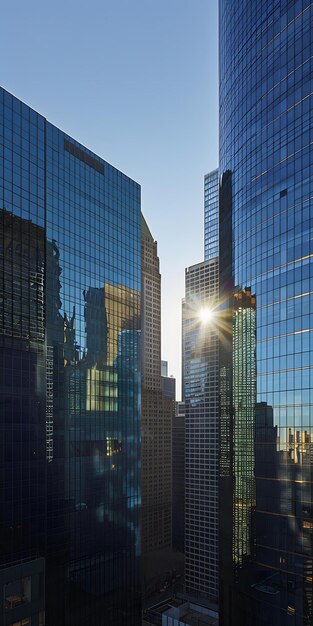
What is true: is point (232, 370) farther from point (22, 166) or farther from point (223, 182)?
point (22, 166)

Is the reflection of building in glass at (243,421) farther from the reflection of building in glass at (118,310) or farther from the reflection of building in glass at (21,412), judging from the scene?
the reflection of building in glass at (21,412)

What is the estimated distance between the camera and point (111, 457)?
333 feet

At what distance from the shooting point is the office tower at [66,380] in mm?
78500

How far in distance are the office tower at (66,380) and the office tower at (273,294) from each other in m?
20.8

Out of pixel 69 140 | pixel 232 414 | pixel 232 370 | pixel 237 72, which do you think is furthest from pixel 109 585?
pixel 237 72

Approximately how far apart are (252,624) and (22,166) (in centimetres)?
7642

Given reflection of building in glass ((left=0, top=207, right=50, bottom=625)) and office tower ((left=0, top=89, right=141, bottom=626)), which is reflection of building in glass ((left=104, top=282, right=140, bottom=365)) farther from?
reflection of building in glass ((left=0, top=207, right=50, bottom=625))

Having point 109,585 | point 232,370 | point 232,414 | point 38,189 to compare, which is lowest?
point 109,585

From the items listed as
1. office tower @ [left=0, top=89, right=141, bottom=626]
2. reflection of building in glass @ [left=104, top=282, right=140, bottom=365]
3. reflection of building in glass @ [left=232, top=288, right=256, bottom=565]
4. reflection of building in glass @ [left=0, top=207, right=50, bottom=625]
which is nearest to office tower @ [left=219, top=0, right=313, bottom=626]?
reflection of building in glass @ [left=232, top=288, right=256, bottom=565]

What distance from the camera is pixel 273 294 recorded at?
81.6m

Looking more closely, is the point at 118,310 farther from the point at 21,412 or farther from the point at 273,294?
the point at 273,294

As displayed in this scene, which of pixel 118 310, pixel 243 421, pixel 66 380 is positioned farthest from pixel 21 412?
pixel 243 421

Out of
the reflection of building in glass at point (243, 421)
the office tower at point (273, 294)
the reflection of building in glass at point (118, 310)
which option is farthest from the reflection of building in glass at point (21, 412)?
the office tower at point (273, 294)

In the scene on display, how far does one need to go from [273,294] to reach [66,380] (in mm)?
36588
